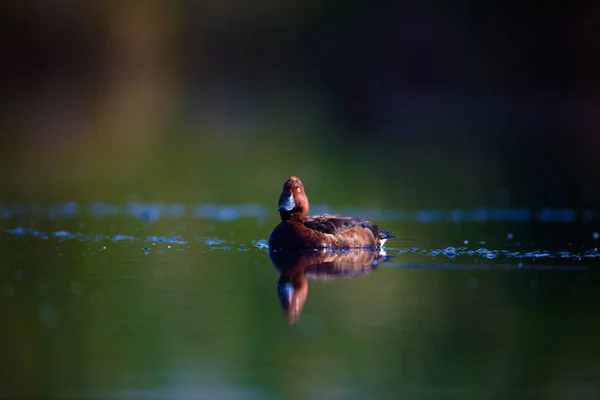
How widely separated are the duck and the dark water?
0.67 feet

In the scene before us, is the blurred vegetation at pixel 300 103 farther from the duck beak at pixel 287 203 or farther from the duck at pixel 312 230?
the duck beak at pixel 287 203

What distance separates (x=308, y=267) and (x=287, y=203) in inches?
53.0

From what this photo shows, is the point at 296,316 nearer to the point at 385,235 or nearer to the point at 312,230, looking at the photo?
the point at 312,230

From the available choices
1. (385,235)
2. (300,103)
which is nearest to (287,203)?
(385,235)

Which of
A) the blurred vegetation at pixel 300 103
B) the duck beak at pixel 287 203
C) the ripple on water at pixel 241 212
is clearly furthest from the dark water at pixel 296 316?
the blurred vegetation at pixel 300 103

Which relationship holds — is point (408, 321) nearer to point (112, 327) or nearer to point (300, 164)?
point (112, 327)

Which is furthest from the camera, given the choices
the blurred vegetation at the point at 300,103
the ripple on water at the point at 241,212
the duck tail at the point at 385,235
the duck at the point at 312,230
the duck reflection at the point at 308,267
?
the blurred vegetation at the point at 300,103

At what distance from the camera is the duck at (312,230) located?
1049 centimetres

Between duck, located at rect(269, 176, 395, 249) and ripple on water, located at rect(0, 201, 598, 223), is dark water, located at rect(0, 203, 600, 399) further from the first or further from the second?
ripple on water, located at rect(0, 201, 598, 223)

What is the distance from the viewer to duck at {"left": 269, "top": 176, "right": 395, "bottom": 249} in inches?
413

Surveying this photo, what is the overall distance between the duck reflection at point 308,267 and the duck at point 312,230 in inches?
3.4

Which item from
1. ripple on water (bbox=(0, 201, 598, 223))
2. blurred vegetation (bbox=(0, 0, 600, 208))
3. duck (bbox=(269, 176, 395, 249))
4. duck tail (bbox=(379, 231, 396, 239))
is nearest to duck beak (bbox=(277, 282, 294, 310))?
duck (bbox=(269, 176, 395, 249))

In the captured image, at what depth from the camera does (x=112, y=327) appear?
279 inches

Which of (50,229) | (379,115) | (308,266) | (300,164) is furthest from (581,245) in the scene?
(379,115)
